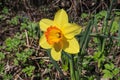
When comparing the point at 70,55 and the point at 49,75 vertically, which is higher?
the point at 70,55

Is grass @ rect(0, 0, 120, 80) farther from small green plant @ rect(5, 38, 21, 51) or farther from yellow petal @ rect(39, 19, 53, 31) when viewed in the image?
yellow petal @ rect(39, 19, 53, 31)

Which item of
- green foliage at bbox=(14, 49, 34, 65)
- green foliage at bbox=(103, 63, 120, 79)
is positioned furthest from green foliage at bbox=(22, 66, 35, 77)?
green foliage at bbox=(103, 63, 120, 79)

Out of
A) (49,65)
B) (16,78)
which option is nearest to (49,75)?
(49,65)

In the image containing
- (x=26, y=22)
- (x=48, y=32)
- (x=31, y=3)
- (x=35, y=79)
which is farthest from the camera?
(x=31, y=3)

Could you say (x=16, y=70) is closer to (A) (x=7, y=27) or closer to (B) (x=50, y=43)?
(A) (x=7, y=27)

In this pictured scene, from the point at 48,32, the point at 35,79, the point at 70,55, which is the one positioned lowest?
the point at 35,79

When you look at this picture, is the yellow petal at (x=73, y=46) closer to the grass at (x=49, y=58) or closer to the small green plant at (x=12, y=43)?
the grass at (x=49, y=58)

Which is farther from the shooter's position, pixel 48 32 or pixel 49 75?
pixel 49 75

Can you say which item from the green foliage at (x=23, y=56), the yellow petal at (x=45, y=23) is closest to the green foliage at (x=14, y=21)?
the green foliage at (x=23, y=56)
